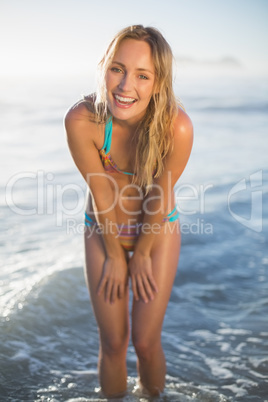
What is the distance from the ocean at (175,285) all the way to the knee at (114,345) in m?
0.31

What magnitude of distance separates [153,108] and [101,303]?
3.81 feet

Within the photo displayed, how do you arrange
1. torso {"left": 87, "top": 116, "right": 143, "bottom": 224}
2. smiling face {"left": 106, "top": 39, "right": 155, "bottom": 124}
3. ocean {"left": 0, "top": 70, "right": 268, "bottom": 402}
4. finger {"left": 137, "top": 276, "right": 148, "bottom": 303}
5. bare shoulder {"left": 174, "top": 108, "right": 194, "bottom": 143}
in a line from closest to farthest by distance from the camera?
1. smiling face {"left": 106, "top": 39, "right": 155, "bottom": 124}
2. bare shoulder {"left": 174, "top": 108, "right": 194, "bottom": 143}
3. torso {"left": 87, "top": 116, "right": 143, "bottom": 224}
4. finger {"left": 137, "top": 276, "right": 148, "bottom": 303}
5. ocean {"left": 0, "top": 70, "right": 268, "bottom": 402}

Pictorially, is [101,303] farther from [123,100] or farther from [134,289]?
[123,100]

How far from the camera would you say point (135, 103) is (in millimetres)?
2482

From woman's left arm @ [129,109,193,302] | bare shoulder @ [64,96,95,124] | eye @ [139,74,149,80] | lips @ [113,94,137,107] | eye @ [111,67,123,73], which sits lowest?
woman's left arm @ [129,109,193,302]

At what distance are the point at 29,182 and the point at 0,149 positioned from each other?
8.50 ft

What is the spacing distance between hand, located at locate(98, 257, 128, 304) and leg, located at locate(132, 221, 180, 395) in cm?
15

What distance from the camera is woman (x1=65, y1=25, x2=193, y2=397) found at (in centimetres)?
244

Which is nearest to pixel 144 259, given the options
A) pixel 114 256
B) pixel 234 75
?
pixel 114 256

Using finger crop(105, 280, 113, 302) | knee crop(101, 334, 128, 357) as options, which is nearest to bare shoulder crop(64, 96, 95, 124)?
finger crop(105, 280, 113, 302)

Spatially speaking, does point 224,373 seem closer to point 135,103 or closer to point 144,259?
point 144,259

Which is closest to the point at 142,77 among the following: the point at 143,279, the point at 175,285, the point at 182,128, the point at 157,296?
the point at 182,128

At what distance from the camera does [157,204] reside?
2.70 metres

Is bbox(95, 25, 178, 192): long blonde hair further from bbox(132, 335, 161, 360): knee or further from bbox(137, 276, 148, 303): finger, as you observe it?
bbox(132, 335, 161, 360): knee
